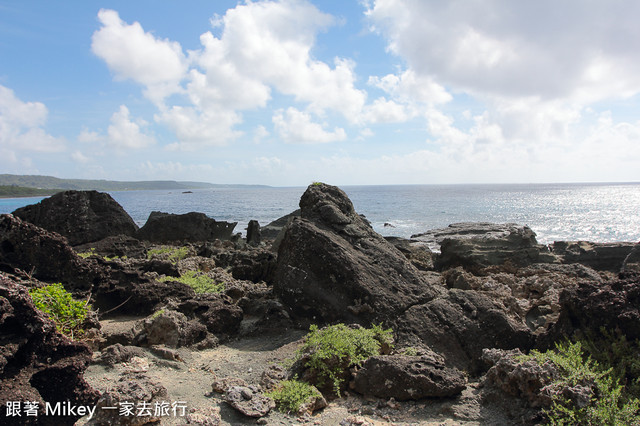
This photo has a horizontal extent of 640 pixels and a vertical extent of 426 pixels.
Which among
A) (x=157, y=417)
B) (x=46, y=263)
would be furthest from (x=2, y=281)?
(x=46, y=263)

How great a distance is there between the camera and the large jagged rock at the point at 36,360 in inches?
149

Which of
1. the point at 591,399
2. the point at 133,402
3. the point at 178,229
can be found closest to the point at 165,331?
the point at 133,402

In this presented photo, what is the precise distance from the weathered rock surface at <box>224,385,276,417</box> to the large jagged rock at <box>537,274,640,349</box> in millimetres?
4411

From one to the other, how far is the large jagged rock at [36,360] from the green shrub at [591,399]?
4.80 meters

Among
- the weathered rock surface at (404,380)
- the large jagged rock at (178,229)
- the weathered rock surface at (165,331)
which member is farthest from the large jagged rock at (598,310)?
the large jagged rock at (178,229)

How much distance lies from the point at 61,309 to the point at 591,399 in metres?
6.74

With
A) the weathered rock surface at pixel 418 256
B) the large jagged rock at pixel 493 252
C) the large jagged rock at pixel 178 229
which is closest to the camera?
the large jagged rock at pixel 493 252

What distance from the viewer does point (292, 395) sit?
5102 millimetres

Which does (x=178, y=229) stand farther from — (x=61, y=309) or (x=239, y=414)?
(x=239, y=414)

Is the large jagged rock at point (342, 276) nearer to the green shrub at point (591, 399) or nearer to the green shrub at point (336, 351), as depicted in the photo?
the green shrub at point (336, 351)

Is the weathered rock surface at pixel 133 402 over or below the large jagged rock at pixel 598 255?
over

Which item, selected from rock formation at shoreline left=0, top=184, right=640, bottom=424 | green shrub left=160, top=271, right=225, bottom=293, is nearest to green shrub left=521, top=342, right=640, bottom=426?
rock formation at shoreline left=0, top=184, right=640, bottom=424

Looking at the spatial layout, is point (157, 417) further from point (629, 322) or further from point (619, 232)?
point (619, 232)

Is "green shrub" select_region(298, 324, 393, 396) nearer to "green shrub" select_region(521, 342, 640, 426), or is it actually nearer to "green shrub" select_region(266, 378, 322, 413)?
"green shrub" select_region(266, 378, 322, 413)
